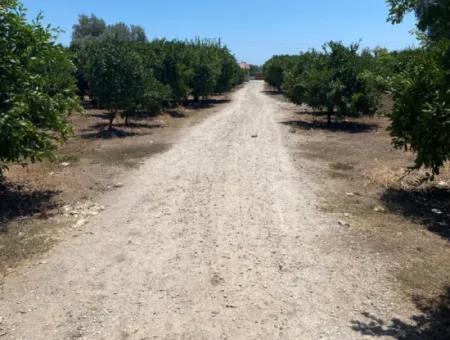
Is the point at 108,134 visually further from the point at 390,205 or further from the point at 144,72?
the point at 390,205

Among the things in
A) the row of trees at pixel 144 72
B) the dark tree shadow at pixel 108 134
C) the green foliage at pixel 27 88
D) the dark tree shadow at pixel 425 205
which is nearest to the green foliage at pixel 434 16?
the dark tree shadow at pixel 425 205

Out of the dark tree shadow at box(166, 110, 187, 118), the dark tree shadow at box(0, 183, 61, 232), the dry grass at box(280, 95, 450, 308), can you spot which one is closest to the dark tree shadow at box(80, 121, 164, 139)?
the dark tree shadow at box(166, 110, 187, 118)

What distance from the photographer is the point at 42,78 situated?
339 inches

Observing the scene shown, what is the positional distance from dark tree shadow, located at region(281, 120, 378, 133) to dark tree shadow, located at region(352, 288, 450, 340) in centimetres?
1446

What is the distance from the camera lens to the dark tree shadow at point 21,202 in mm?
7930

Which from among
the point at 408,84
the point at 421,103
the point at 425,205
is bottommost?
the point at 425,205

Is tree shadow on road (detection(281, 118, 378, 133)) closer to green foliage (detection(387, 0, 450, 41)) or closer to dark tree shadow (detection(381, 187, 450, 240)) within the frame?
dark tree shadow (detection(381, 187, 450, 240))

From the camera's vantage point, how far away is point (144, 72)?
59.6 feet

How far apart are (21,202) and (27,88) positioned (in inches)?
78.0

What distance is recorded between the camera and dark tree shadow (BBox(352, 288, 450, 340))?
448 centimetres

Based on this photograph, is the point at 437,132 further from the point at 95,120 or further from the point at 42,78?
the point at 95,120

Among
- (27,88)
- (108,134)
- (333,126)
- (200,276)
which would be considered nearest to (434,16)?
(200,276)

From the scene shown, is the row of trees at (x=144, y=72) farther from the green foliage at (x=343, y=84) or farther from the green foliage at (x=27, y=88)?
the green foliage at (x=343, y=84)

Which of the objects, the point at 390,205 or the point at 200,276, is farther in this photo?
the point at 390,205
